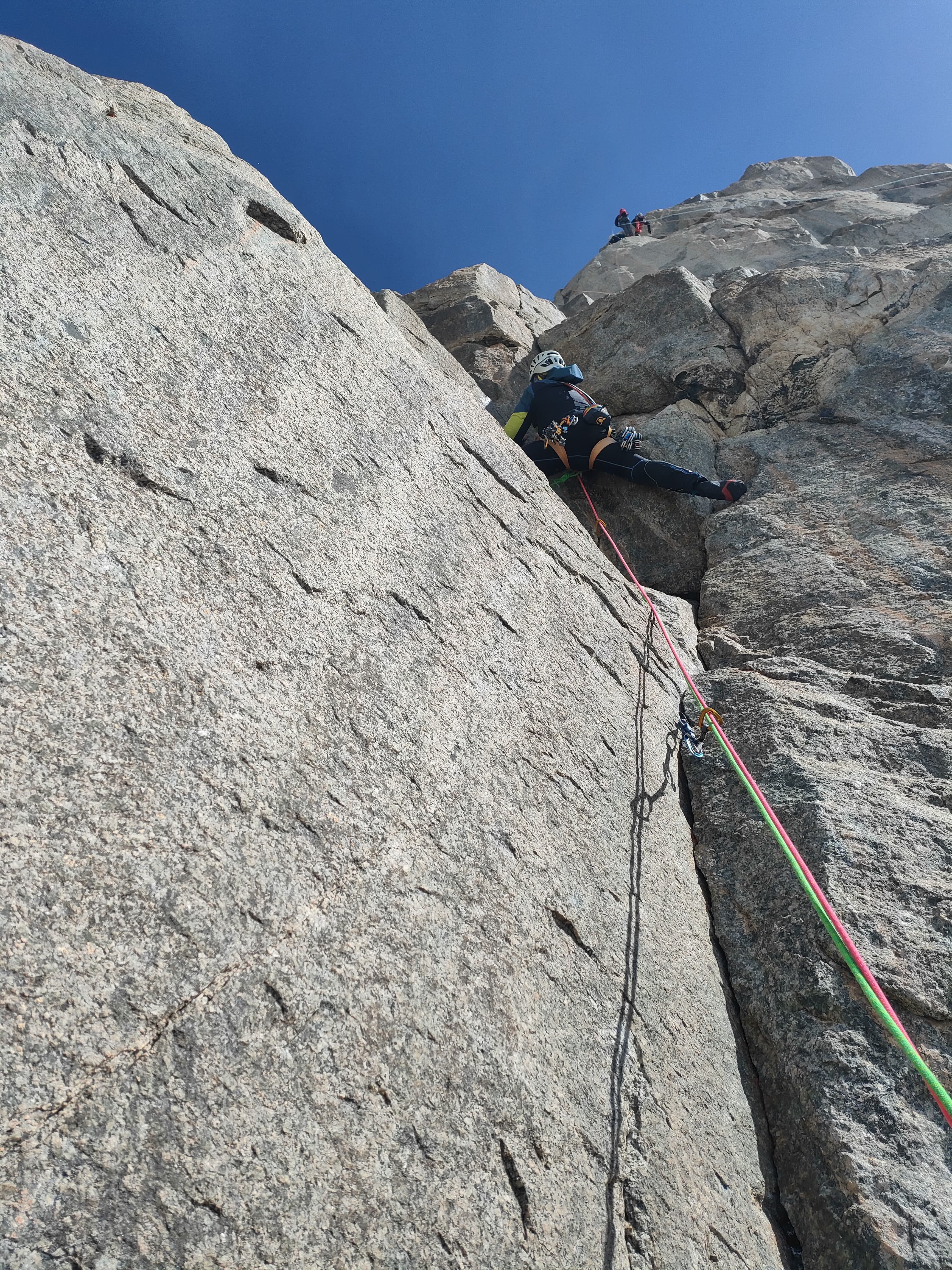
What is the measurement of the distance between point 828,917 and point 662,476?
5004 millimetres

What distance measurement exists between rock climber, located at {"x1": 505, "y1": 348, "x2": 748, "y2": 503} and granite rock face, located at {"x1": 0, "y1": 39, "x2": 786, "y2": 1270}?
3.53 metres

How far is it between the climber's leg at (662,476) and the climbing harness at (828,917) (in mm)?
2776

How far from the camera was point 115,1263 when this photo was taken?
5.27 ft

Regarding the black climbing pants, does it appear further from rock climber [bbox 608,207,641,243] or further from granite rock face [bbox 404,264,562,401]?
rock climber [bbox 608,207,641,243]

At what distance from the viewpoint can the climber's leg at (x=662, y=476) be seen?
7230 millimetres

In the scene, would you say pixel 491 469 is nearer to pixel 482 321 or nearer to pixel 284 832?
pixel 284 832

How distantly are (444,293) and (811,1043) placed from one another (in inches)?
528

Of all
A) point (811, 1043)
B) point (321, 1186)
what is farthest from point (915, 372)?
point (321, 1186)

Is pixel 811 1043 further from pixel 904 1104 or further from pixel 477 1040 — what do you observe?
pixel 477 1040

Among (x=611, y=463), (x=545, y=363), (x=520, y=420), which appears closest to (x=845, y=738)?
(x=611, y=463)

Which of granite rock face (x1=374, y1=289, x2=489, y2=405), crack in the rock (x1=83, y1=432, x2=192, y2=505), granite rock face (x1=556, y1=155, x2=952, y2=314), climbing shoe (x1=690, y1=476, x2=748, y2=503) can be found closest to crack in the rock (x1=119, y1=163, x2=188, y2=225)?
crack in the rock (x1=83, y1=432, x2=192, y2=505)

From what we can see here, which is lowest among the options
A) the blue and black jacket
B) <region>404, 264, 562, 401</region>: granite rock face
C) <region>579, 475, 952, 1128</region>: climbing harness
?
<region>579, 475, 952, 1128</region>: climbing harness

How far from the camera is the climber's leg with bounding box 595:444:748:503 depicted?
723 cm

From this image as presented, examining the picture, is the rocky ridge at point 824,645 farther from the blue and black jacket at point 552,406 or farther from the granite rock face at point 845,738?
the blue and black jacket at point 552,406
